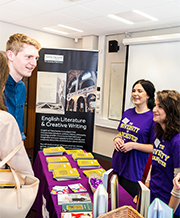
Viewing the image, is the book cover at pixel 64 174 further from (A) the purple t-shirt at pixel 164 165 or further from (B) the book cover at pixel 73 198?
(A) the purple t-shirt at pixel 164 165

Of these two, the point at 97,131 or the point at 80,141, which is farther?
the point at 97,131

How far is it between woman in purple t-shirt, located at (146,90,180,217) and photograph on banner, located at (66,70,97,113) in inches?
87.0

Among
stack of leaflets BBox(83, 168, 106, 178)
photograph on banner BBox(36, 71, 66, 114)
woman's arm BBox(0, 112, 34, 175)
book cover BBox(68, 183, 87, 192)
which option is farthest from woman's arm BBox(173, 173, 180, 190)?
photograph on banner BBox(36, 71, 66, 114)

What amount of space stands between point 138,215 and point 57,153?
172cm

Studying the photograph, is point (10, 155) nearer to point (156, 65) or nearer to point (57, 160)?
point (57, 160)

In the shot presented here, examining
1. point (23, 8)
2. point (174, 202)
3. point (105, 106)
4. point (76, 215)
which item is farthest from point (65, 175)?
point (105, 106)

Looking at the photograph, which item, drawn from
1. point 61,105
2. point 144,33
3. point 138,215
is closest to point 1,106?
point 138,215

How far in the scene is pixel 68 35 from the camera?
5578 millimetres

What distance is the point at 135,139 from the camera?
2.27 meters

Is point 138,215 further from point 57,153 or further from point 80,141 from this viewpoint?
point 80,141

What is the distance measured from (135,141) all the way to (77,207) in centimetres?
102

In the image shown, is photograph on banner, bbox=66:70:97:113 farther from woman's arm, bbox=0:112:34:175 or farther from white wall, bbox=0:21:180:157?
woman's arm, bbox=0:112:34:175

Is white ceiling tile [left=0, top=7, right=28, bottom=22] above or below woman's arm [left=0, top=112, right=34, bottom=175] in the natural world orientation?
above

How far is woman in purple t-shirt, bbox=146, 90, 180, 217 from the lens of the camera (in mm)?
1543
